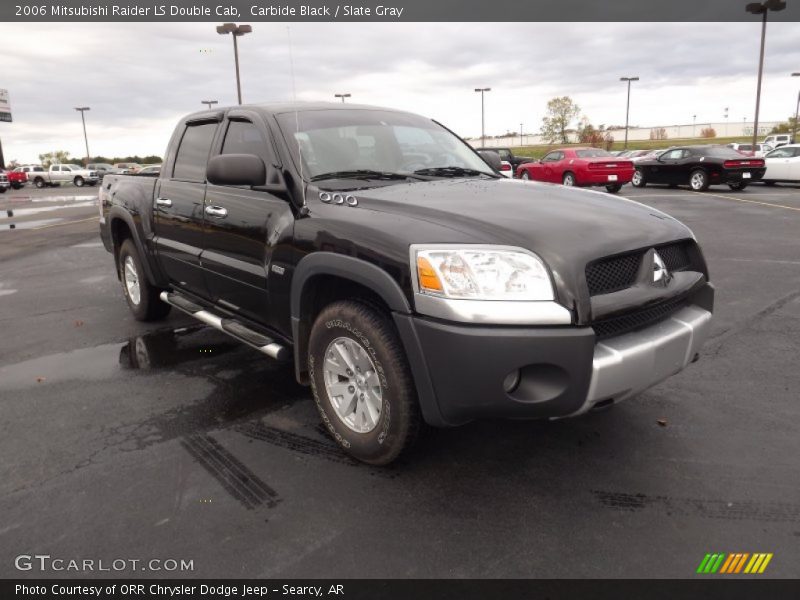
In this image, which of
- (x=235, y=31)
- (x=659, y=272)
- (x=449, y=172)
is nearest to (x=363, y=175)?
(x=449, y=172)

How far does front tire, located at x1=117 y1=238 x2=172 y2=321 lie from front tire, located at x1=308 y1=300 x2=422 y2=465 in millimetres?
2946

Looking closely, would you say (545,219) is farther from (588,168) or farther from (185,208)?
(588,168)

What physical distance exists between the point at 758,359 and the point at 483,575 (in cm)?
321

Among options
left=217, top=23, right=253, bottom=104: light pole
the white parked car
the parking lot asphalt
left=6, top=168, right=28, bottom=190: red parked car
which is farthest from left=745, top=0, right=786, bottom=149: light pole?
left=6, top=168, right=28, bottom=190: red parked car

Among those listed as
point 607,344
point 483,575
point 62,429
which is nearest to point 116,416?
point 62,429

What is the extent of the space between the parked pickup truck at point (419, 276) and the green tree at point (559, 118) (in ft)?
278

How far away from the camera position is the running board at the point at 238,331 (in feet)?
11.3

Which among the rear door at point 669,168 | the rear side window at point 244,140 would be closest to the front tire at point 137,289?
the rear side window at point 244,140

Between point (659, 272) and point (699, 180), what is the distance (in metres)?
19.4

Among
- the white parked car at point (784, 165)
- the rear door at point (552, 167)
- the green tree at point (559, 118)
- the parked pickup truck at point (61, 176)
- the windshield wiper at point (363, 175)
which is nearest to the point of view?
the windshield wiper at point (363, 175)

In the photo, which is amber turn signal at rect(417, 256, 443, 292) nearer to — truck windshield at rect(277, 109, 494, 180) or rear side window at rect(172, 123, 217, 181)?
truck windshield at rect(277, 109, 494, 180)

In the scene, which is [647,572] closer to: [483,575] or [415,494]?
[483,575]

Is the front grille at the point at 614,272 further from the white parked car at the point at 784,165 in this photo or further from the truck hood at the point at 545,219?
the white parked car at the point at 784,165

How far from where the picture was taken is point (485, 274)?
2406 millimetres
